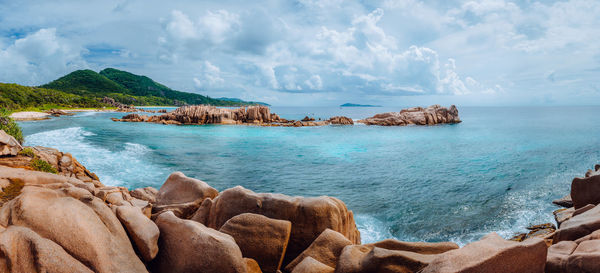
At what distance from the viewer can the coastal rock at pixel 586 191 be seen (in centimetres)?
1453

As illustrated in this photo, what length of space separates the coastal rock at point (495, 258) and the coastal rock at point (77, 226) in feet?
19.7

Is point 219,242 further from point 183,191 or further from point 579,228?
point 579,228

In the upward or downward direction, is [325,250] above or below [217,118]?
below

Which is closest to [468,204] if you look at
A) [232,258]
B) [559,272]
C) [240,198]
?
[559,272]

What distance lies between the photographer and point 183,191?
12.2 metres

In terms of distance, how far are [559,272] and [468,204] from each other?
1551cm

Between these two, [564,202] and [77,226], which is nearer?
[77,226]

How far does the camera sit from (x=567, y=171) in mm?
29922

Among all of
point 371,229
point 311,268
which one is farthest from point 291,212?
point 371,229

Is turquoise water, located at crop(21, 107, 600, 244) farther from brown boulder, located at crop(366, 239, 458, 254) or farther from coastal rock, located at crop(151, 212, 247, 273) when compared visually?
coastal rock, located at crop(151, 212, 247, 273)

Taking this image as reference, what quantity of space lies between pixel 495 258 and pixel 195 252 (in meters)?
5.98

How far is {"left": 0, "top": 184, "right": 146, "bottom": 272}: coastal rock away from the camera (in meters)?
5.83

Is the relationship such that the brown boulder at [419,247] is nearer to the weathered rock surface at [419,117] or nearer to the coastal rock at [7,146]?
the coastal rock at [7,146]

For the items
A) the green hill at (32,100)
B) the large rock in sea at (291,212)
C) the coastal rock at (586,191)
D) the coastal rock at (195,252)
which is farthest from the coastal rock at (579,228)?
the green hill at (32,100)
